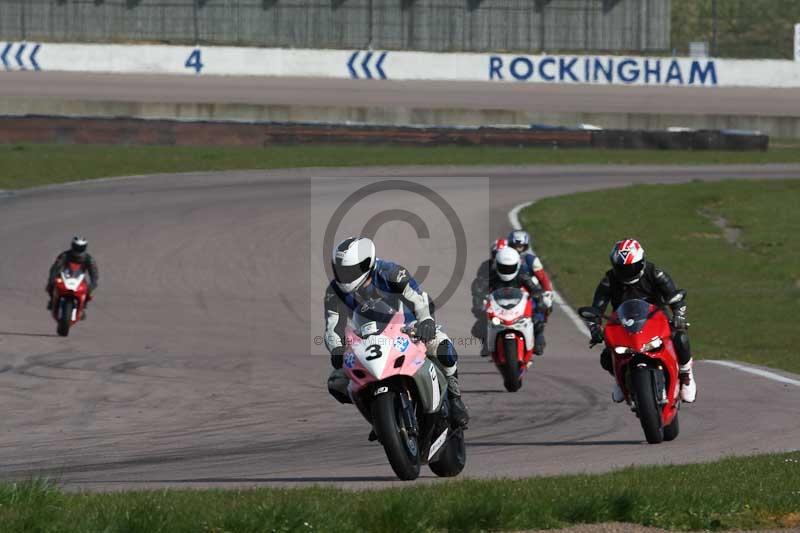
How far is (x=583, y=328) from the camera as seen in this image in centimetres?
2172

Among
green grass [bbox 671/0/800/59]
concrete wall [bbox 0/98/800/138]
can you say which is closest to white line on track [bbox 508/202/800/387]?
concrete wall [bbox 0/98/800/138]

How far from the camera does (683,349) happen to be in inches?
468

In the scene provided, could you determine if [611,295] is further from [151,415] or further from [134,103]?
[134,103]

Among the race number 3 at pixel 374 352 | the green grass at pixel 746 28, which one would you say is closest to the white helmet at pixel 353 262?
the race number 3 at pixel 374 352

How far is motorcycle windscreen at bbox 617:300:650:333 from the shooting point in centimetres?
1152

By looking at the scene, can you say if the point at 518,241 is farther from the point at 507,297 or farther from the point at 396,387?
the point at 396,387

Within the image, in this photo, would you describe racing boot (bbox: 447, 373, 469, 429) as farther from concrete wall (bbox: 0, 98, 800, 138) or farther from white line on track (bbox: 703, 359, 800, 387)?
concrete wall (bbox: 0, 98, 800, 138)

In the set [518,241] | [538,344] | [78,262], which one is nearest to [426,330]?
[538,344]

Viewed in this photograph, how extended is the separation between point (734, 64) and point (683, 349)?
47.5 metres

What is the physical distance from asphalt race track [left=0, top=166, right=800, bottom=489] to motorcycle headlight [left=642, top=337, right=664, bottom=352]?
30.3 inches

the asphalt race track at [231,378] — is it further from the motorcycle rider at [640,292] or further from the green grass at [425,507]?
the green grass at [425,507]

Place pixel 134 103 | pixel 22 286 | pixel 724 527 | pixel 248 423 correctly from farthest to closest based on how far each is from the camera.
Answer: pixel 134 103
pixel 22 286
pixel 248 423
pixel 724 527

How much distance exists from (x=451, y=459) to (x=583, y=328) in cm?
1209

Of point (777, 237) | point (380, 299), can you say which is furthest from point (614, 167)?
point (380, 299)
